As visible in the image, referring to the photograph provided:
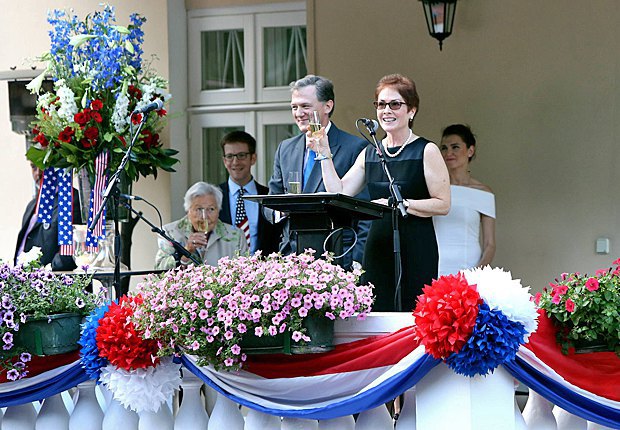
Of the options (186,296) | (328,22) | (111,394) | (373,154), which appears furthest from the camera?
(328,22)

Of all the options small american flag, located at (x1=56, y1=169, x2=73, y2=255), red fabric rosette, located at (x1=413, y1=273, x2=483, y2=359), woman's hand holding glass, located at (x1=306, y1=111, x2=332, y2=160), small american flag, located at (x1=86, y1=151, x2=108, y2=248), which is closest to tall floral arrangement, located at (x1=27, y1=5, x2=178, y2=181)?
small american flag, located at (x1=86, y1=151, x2=108, y2=248)

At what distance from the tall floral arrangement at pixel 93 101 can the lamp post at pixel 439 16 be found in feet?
7.25

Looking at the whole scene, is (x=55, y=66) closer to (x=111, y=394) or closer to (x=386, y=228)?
(x=386, y=228)

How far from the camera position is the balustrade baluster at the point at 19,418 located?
152 inches

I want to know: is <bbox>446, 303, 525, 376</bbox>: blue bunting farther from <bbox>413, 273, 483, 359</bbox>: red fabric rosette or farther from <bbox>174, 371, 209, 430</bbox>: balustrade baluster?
<bbox>174, 371, 209, 430</bbox>: balustrade baluster

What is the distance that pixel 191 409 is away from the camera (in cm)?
362

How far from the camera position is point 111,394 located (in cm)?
378

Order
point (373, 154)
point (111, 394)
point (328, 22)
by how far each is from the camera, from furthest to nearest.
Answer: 1. point (328, 22)
2. point (373, 154)
3. point (111, 394)

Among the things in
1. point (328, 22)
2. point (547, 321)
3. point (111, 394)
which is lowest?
point (111, 394)

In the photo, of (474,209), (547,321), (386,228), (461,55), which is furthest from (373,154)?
(461,55)

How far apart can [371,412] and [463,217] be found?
3.03 meters

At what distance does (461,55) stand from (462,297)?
4.54 meters

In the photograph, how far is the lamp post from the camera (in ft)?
23.4

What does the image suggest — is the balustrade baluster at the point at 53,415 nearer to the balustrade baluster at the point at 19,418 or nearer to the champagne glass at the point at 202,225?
the balustrade baluster at the point at 19,418
